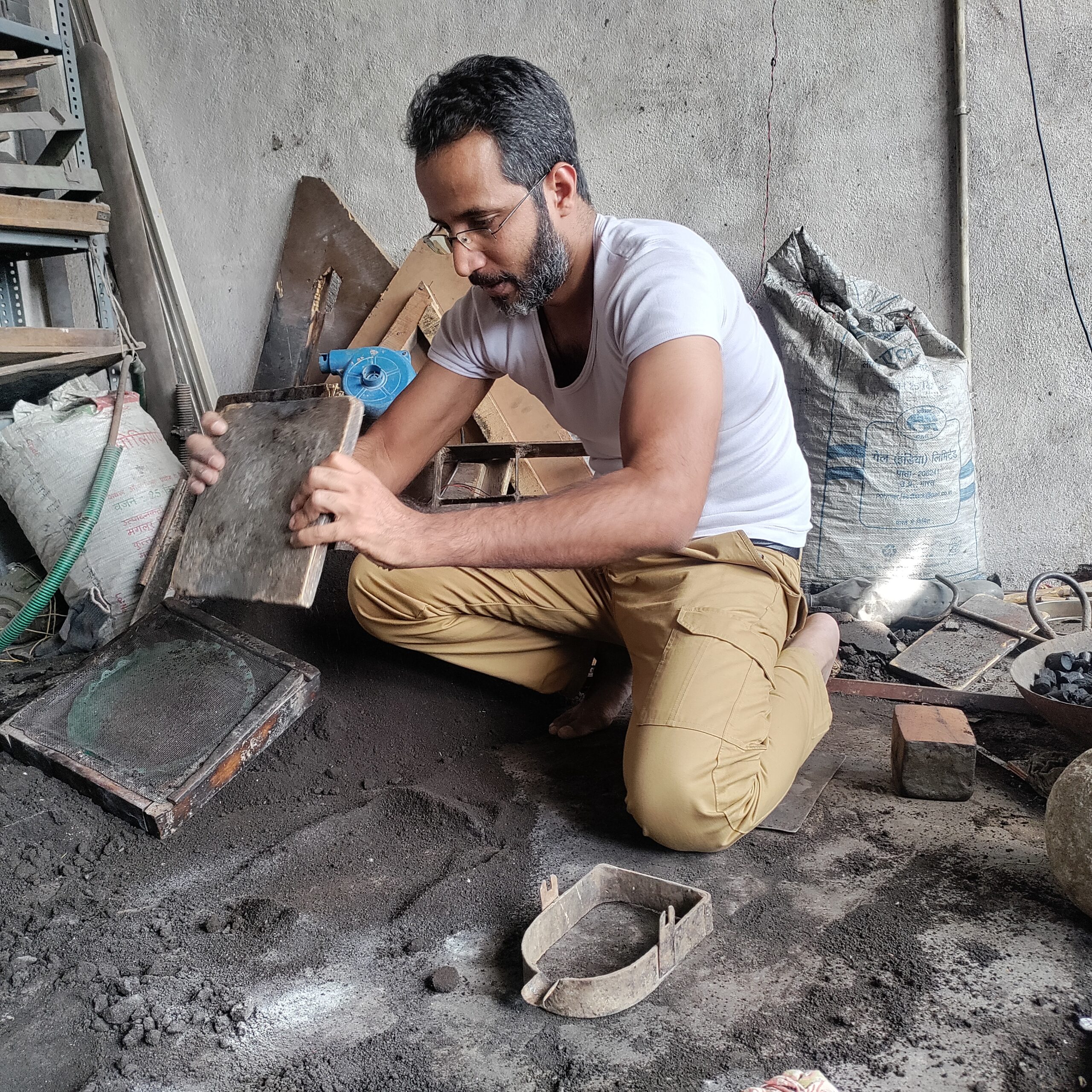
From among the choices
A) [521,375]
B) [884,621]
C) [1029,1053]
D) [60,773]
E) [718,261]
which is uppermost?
[718,261]

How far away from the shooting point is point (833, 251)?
349cm

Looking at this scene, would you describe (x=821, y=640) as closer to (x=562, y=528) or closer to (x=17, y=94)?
(x=562, y=528)

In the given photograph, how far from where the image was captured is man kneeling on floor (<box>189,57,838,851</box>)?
A: 179 centimetres

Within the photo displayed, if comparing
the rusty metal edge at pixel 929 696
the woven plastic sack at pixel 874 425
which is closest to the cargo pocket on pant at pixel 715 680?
the rusty metal edge at pixel 929 696

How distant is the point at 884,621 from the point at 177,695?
2.31m

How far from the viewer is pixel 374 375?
3.46 metres

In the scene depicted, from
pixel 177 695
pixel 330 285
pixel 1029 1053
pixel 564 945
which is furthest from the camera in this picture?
pixel 330 285

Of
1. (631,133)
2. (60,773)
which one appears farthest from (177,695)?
(631,133)

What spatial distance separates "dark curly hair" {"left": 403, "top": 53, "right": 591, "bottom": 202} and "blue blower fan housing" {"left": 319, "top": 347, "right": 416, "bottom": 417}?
1486 mm

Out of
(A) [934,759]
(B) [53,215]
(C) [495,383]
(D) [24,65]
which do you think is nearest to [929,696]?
(A) [934,759]

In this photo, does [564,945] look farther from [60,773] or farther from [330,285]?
[330,285]

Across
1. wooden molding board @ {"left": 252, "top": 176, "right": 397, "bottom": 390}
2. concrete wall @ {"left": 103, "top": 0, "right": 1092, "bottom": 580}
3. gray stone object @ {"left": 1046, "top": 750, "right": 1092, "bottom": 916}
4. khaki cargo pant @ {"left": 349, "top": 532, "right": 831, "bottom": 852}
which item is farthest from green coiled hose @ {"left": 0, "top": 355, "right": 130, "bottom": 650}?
gray stone object @ {"left": 1046, "top": 750, "right": 1092, "bottom": 916}

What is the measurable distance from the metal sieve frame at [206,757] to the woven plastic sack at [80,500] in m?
0.86

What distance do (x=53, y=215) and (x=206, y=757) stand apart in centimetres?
211
